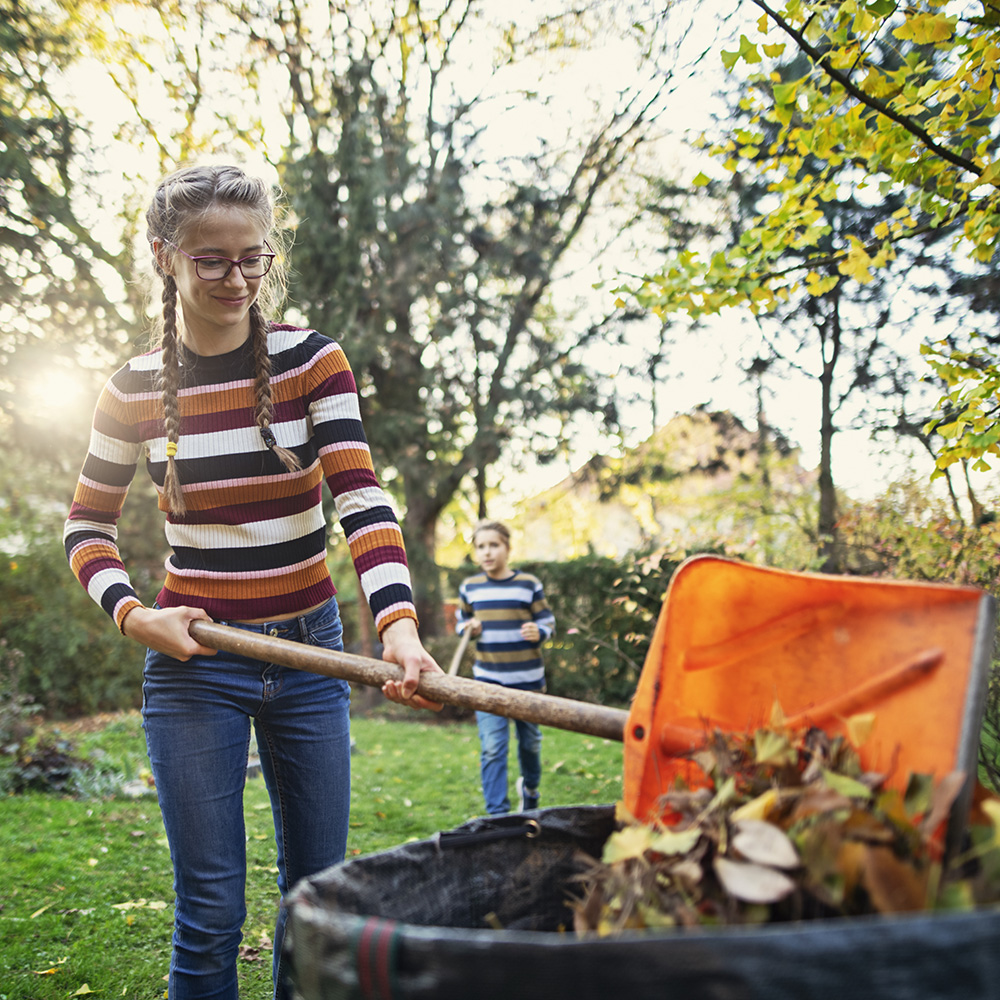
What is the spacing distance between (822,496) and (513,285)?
17.4 feet

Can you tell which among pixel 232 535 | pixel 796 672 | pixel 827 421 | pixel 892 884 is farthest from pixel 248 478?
pixel 827 421

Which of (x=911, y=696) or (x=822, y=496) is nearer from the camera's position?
(x=911, y=696)

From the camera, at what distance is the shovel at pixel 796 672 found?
101cm

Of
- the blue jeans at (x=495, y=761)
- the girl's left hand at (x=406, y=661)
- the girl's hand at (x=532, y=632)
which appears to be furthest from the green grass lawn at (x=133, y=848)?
the girl's left hand at (x=406, y=661)

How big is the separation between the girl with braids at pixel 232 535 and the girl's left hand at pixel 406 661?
0.05 feet

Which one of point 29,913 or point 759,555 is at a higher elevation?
point 759,555

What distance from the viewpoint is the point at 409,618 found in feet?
5.17

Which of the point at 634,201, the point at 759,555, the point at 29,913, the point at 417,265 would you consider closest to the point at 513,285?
the point at 417,265

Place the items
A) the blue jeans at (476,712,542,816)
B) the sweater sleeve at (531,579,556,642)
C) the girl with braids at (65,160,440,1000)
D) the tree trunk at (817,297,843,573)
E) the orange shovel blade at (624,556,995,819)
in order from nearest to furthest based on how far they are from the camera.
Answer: the orange shovel blade at (624,556,995,819), the girl with braids at (65,160,440,1000), the blue jeans at (476,712,542,816), the sweater sleeve at (531,579,556,642), the tree trunk at (817,297,843,573)

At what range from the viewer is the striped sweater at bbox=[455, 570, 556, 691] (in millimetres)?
4852

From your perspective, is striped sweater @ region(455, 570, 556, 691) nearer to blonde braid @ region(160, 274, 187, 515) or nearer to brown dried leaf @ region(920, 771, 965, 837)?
blonde braid @ region(160, 274, 187, 515)

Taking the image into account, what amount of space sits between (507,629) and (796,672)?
3830mm

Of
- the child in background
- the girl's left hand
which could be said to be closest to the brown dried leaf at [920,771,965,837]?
the girl's left hand

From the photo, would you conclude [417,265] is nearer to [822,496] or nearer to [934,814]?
[822,496]
